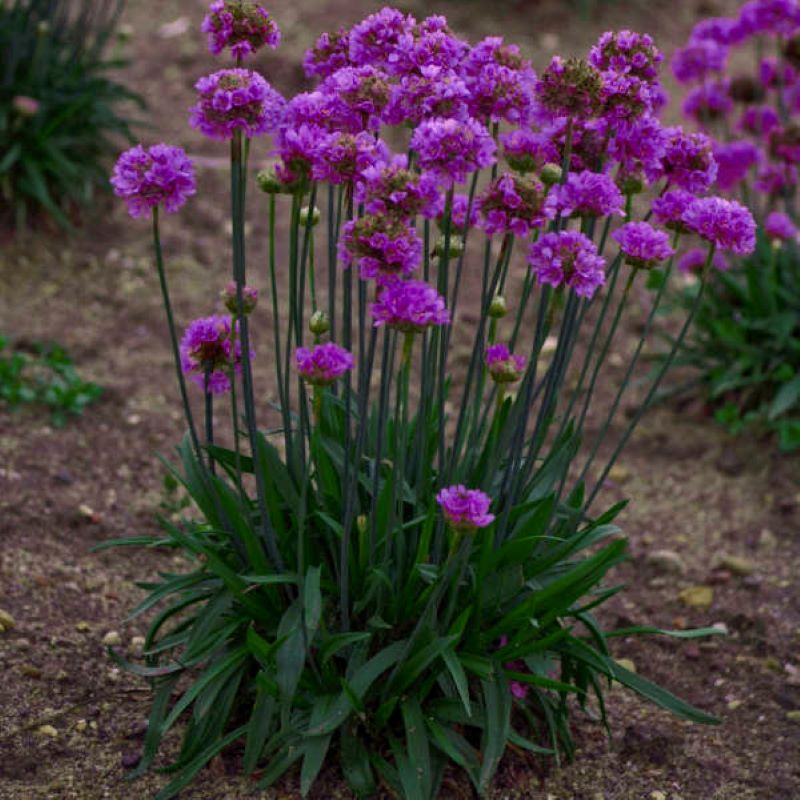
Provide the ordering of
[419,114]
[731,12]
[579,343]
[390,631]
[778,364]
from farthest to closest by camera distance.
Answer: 1. [731,12]
2. [579,343]
3. [778,364]
4. [390,631]
5. [419,114]

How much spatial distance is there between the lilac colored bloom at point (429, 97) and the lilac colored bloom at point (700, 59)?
2.54 metres

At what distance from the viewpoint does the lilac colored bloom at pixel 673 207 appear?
2.23m

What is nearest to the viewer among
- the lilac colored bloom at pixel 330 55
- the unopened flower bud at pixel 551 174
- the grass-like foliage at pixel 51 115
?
the unopened flower bud at pixel 551 174

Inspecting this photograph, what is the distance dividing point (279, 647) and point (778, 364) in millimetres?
2591

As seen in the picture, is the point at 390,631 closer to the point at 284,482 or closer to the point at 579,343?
the point at 284,482

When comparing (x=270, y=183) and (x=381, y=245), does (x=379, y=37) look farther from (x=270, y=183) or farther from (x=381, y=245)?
(x=381, y=245)

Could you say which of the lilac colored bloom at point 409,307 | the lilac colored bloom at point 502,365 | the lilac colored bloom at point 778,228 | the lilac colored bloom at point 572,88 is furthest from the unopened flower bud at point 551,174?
the lilac colored bloom at point 778,228

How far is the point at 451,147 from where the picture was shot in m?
1.87

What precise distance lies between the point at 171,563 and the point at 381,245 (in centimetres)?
187

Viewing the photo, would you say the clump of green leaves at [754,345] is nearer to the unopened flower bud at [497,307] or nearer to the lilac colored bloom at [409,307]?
the unopened flower bud at [497,307]

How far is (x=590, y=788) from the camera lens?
2523 mm

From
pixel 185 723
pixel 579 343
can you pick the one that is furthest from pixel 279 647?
pixel 579 343

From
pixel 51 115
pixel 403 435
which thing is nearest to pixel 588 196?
pixel 403 435

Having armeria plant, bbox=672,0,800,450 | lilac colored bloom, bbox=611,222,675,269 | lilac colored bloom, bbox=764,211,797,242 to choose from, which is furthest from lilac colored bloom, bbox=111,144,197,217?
lilac colored bloom, bbox=764,211,797,242
